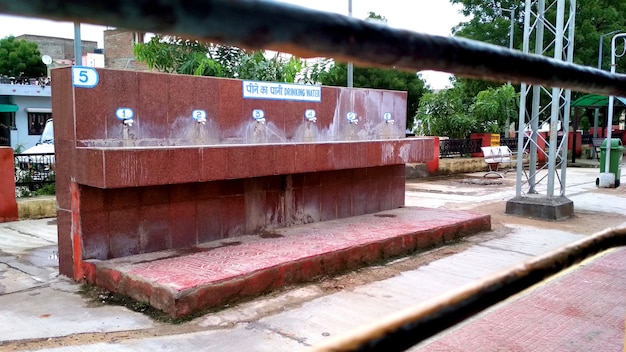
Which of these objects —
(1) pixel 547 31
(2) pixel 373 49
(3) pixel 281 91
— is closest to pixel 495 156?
(1) pixel 547 31

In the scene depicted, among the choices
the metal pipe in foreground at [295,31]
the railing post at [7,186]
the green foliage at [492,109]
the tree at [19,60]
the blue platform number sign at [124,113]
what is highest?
the tree at [19,60]

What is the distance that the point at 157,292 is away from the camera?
4.66 metres

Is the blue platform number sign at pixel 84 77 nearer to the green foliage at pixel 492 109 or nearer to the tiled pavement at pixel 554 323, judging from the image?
the tiled pavement at pixel 554 323

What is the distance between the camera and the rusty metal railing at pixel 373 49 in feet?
1.62

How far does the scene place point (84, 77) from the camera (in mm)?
5414

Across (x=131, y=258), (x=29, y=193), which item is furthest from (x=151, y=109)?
(x=29, y=193)

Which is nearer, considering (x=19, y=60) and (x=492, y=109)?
(x=492, y=109)

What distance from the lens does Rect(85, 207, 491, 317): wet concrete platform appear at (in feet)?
15.5

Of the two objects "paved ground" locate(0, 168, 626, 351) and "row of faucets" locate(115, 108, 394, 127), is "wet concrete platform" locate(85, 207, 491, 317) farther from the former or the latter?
"row of faucets" locate(115, 108, 394, 127)

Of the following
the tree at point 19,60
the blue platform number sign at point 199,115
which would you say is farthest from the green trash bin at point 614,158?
the tree at point 19,60

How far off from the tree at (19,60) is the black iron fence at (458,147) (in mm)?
29666

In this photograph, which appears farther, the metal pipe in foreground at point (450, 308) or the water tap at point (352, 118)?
the water tap at point (352, 118)

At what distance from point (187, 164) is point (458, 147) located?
51.8 feet

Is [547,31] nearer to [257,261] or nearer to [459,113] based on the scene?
[459,113]
